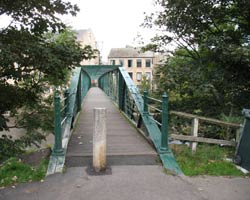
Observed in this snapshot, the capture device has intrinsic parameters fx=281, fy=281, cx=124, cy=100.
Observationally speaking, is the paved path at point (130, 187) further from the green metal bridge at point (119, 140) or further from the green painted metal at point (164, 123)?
the green painted metal at point (164, 123)

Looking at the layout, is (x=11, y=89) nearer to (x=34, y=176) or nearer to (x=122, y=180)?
(x=34, y=176)

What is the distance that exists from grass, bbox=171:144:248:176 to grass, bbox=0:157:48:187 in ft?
7.29

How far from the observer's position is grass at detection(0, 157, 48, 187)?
3.98 metres

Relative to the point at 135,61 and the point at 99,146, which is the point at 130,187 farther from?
the point at 135,61

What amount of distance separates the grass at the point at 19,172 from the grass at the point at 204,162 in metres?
2.22

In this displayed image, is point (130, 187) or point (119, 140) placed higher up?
point (119, 140)

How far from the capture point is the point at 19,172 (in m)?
4.27

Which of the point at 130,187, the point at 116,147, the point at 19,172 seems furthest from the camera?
the point at 116,147

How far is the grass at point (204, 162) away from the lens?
4.42 metres

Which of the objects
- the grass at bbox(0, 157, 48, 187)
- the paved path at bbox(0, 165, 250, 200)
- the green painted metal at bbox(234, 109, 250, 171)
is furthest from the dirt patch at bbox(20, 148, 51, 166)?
the green painted metal at bbox(234, 109, 250, 171)

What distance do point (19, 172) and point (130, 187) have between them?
176 centimetres


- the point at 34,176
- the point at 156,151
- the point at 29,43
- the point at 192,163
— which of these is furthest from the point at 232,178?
the point at 29,43

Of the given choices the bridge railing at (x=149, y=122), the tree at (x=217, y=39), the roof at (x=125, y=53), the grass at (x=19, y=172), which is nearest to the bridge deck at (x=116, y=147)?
the bridge railing at (x=149, y=122)

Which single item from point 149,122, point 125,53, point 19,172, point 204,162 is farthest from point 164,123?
point 125,53
